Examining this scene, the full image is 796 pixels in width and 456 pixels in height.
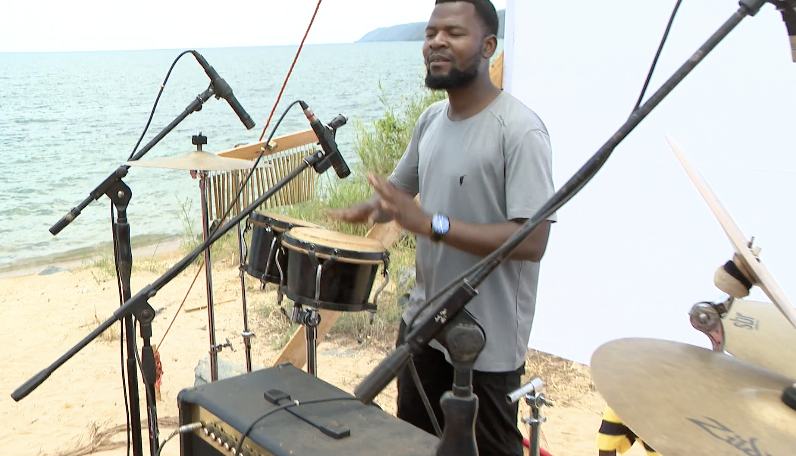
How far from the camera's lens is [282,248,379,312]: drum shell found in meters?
2.58

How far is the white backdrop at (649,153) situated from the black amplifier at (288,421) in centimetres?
190

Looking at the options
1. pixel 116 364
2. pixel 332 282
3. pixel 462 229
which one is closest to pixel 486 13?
pixel 462 229

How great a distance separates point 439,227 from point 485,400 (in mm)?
607

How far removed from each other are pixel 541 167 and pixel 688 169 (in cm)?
66

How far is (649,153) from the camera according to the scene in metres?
3.46

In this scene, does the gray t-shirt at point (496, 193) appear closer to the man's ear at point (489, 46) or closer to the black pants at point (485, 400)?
the black pants at point (485, 400)

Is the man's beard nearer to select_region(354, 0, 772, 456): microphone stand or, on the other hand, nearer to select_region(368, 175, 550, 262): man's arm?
select_region(368, 175, 550, 262): man's arm

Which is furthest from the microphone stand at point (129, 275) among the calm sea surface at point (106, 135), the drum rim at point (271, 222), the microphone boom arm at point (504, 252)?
the calm sea surface at point (106, 135)

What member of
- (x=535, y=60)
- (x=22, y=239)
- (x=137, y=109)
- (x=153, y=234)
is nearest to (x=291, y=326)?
(x=535, y=60)

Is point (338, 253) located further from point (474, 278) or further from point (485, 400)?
point (474, 278)

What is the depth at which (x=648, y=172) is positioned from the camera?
3.48 m

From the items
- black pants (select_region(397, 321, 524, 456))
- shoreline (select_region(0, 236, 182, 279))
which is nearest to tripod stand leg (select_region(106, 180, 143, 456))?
black pants (select_region(397, 321, 524, 456))

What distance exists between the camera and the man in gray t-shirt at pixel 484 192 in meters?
2.03

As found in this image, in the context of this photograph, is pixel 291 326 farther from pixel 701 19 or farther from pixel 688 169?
pixel 688 169
